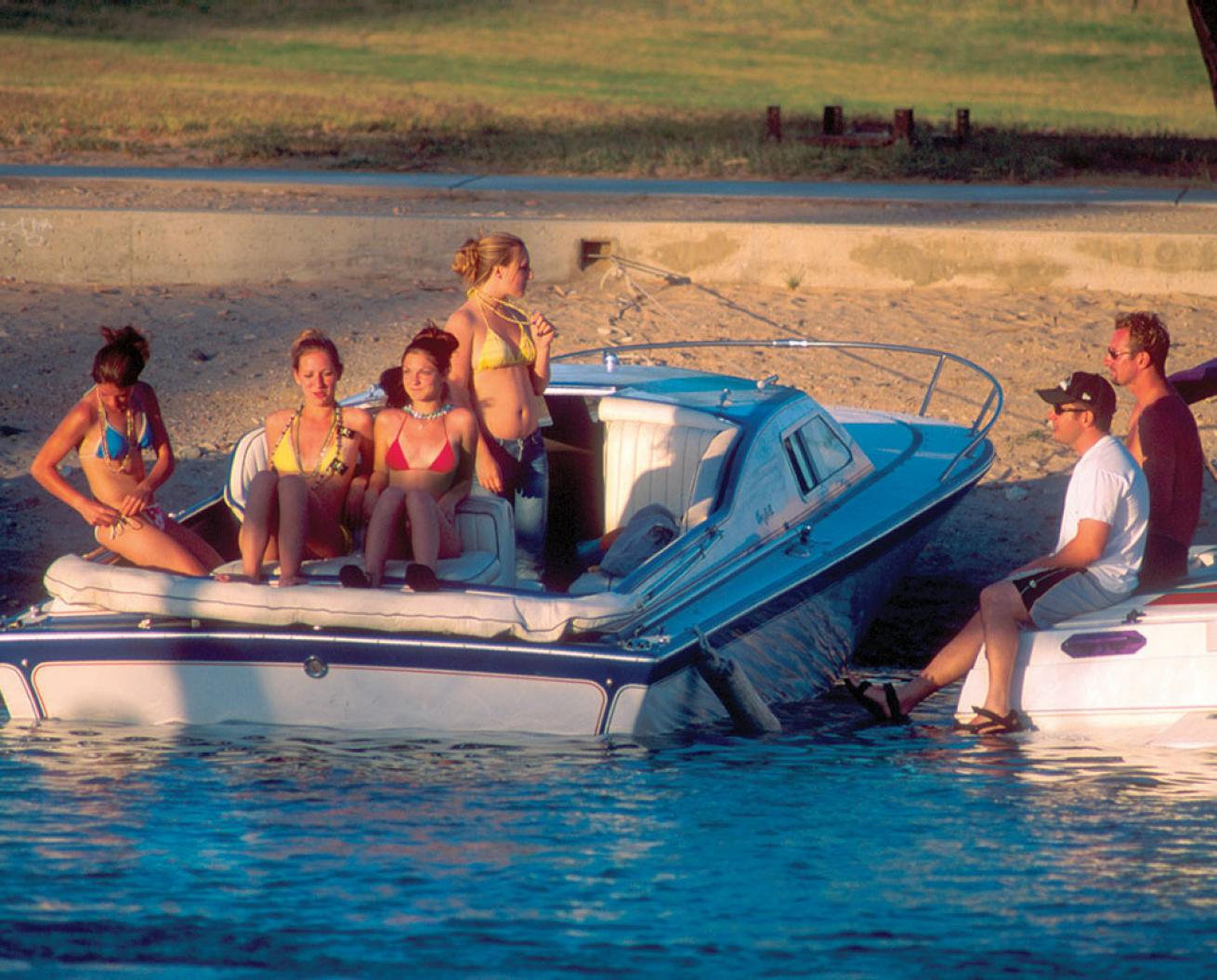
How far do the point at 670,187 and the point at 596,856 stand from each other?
1299 cm

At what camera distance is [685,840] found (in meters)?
6.14

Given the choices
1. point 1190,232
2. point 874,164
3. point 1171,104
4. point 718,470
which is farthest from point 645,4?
point 718,470

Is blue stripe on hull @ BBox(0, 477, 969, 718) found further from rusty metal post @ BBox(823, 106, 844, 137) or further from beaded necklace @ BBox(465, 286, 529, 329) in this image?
rusty metal post @ BBox(823, 106, 844, 137)

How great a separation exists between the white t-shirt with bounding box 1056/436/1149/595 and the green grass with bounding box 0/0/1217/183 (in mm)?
12926

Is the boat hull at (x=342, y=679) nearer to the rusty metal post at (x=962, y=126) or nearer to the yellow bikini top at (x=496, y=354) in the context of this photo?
the yellow bikini top at (x=496, y=354)

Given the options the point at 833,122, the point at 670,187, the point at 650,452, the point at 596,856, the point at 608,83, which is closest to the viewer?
the point at 596,856

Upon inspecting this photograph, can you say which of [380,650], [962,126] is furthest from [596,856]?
[962,126]

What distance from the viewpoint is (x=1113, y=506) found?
7.12 metres

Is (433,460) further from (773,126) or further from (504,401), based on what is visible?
(773,126)

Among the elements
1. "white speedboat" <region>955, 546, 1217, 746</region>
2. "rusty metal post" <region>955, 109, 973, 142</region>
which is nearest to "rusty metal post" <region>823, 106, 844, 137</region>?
"rusty metal post" <region>955, 109, 973, 142</region>

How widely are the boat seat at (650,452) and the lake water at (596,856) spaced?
1346 mm

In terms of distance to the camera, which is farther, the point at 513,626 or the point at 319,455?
the point at 319,455

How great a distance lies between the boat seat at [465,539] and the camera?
6891 millimetres

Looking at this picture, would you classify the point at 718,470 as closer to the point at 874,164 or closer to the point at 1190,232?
the point at 1190,232
